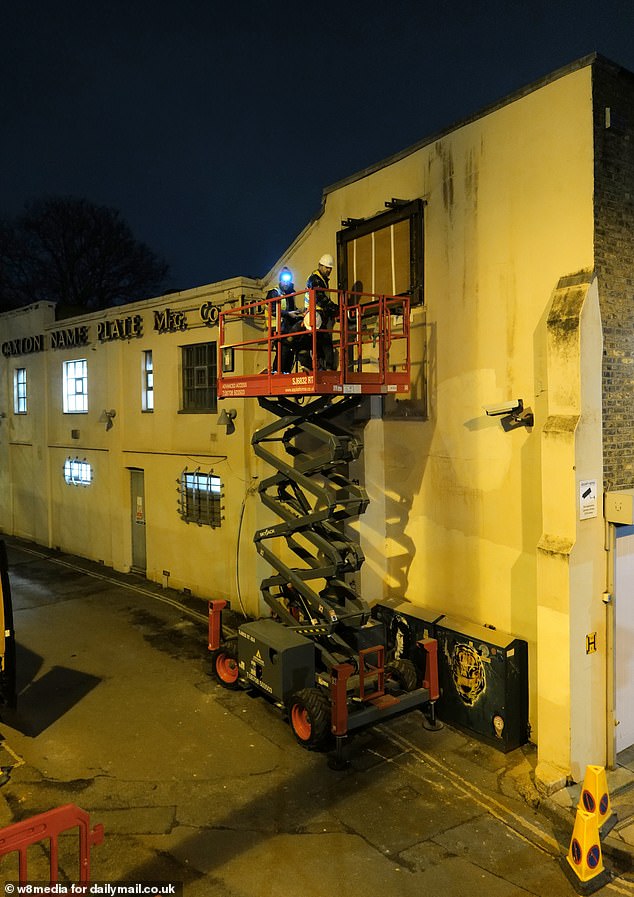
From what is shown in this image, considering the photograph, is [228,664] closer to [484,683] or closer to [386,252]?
[484,683]

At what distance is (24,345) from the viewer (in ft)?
69.7

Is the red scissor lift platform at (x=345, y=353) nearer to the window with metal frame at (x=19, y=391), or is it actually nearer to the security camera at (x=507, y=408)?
the security camera at (x=507, y=408)

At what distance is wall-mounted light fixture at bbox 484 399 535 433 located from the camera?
8.56m

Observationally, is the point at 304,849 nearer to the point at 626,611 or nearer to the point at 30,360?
the point at 626,611

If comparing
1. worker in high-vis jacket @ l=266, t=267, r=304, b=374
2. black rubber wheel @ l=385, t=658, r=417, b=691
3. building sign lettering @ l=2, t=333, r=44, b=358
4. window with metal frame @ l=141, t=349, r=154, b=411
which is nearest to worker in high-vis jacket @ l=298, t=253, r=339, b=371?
worker in high-vis jacket @ l=266, t=267, r=304, b=374

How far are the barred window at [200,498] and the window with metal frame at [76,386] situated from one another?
5320mm

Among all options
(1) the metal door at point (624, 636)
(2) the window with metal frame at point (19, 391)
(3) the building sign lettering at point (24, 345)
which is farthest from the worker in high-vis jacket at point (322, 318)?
(2) the window with metal frame at point (19, 391)

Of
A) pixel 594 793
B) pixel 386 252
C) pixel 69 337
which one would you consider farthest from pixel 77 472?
pixel 594 793

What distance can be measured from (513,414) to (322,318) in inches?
112

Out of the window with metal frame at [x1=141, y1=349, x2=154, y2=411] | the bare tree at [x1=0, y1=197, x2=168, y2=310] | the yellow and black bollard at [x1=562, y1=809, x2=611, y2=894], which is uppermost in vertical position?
the bare tree at [x1=0, y1=197, x2=168, y2=310]

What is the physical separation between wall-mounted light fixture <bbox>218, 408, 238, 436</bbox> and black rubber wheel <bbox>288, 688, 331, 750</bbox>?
6.36 m

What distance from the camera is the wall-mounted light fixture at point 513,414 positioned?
8.56 metres

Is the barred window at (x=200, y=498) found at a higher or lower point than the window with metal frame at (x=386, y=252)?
lower

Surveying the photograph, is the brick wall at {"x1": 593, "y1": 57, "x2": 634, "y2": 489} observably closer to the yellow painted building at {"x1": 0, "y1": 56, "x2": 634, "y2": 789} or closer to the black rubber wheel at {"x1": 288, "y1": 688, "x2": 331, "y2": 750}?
the yellow painted building at {"x1": 0, "y1": 56, "x2": 634, "y2": 789}
